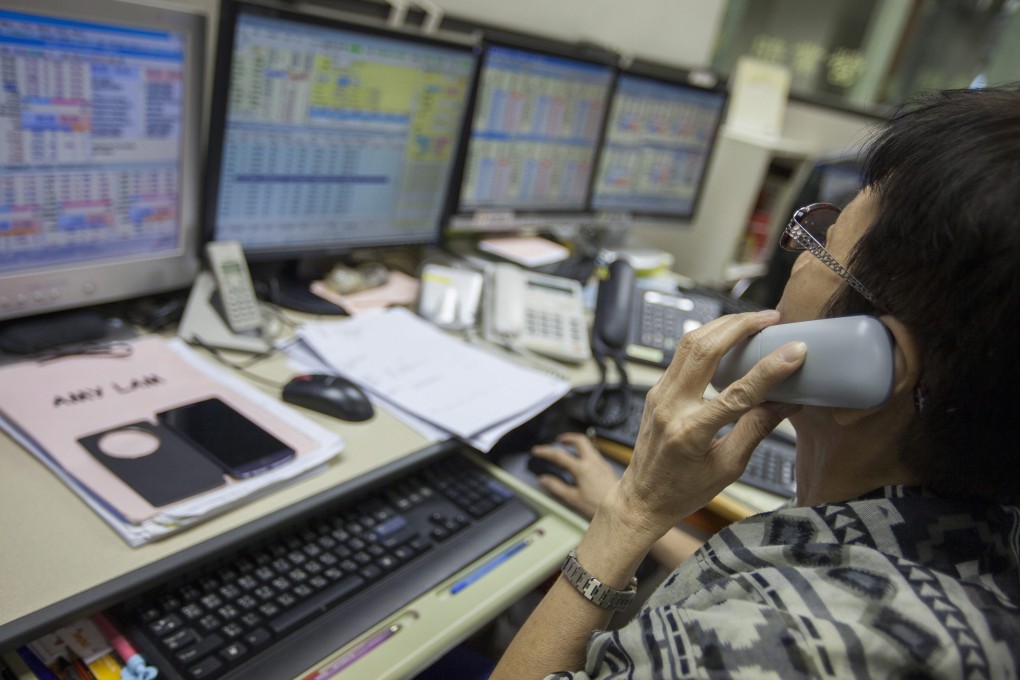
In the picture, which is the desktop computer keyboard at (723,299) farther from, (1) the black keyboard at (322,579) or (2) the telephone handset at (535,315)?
(1) the black keyboard at (322,579)

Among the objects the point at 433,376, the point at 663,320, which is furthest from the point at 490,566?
the point at 663,320

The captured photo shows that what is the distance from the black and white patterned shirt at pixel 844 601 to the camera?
21.3 inches

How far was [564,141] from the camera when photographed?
1766 mm

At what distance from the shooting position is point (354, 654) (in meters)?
0.79

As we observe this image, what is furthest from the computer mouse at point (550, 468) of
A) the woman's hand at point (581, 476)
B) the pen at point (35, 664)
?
the pen at point (35, 664)

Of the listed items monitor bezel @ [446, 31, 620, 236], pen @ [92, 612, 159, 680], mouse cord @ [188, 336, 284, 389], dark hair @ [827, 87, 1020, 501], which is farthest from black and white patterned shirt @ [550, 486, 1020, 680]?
monitor bezel @ [446, 31, 620, 236]

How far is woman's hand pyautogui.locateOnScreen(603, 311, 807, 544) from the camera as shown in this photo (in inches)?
29.6

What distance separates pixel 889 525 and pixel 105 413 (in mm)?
852

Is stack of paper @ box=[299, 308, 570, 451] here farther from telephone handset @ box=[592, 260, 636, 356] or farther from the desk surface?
telephone handset @ box=[592, 260, 636, 356]

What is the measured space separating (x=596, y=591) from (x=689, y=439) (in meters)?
0.19

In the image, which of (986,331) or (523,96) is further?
(523,96)

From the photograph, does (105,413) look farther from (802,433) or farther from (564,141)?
(564,141)

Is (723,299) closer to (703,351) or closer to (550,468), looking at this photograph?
(550,468)

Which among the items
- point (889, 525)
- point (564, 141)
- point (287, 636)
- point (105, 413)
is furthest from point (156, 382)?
point (564, 141)
